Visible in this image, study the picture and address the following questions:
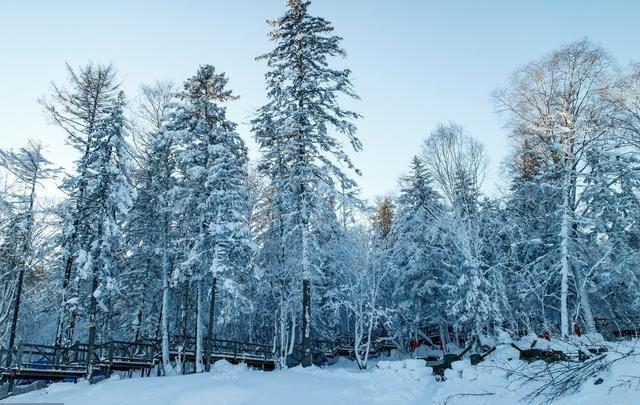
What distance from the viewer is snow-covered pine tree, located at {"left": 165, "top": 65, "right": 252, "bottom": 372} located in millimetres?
20781

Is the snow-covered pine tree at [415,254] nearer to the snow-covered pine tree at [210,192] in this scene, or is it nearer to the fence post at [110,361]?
the snow-covered pine tree at [210,192]

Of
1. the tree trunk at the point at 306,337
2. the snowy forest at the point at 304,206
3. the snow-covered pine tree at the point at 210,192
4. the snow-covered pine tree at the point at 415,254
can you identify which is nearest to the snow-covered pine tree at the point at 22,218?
the snowy forest at the point at 304,206

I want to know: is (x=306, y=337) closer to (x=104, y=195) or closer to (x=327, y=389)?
(x=327, y=389)

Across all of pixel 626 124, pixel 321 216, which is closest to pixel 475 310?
pixel 321 216

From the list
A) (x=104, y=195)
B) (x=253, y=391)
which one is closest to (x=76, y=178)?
(x=104, y=195)

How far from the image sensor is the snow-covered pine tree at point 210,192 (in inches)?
818

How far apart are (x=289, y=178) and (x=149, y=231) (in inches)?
444

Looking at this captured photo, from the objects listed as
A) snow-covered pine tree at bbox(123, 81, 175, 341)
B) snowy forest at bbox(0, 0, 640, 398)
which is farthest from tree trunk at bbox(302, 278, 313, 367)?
snow-covered pine tree at bbox(123, 81, 175, 341)

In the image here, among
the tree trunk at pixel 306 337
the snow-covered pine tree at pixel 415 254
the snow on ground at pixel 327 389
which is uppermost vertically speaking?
the snow-covered pine tree at pixel 415 254

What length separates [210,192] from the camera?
70.9ft

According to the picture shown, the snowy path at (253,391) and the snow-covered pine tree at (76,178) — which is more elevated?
the snow-covered pine tree at (76,178)

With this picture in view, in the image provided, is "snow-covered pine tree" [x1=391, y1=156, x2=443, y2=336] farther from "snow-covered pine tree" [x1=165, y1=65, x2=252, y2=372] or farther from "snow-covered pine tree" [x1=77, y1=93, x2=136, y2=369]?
"snow-covered pine tree" [x1=77, y1=93, x2=136, y2=369]

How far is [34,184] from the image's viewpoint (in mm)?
23641

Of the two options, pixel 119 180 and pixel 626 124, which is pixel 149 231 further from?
pixel 626 124
